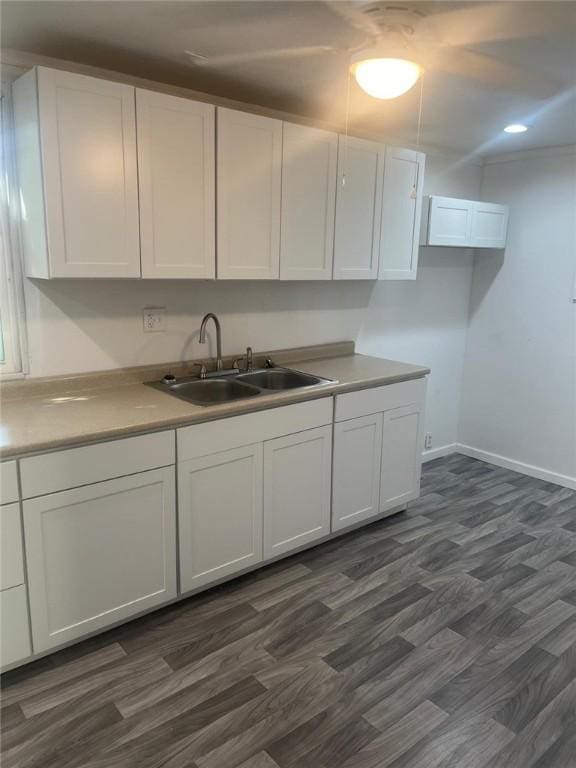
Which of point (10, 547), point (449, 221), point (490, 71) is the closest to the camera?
point (10, 547)

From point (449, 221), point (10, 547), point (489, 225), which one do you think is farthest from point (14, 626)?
point (489, 225)

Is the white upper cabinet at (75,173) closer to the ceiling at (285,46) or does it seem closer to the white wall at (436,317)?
the ceiling at (285,46)

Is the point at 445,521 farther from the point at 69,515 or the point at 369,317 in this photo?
the point at 69,515

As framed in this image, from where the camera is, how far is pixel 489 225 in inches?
158

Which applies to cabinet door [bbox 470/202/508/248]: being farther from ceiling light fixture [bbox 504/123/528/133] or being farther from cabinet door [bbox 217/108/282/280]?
cabinet door [bbox 217/108/282/280]

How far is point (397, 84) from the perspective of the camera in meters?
1.95

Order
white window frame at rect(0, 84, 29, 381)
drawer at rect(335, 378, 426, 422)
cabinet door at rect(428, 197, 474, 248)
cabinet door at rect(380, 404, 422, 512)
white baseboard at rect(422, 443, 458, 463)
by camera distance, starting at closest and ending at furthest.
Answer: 1. white window frame at rect(0, 84, 29, 381)
2. drawer at rect(335, 378, 426, 422)
3. cabinet door at rect(380, 404, 422, 512)
4. cabinet door at rect(428, 197, 474, 248)
5. white baseboard at rect(422, 443, 458, 463)

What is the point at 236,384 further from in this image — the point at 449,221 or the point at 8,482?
the point at 449,221

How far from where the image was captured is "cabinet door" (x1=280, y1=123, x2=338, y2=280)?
279 centimetres

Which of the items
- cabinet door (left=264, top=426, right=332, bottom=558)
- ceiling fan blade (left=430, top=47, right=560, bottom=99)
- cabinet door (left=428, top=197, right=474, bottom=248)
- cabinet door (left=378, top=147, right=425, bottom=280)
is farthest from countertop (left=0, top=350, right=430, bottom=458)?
ceiling fan blade (left=430, top=47, right=560, bottom=99)

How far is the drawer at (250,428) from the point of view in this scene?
2348mm

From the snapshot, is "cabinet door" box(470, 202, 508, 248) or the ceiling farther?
"cabinet door" box(470, 202, 508, 248)

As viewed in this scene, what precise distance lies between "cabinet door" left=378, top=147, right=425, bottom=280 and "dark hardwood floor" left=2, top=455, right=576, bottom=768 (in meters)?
1.70

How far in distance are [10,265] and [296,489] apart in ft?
5.47
